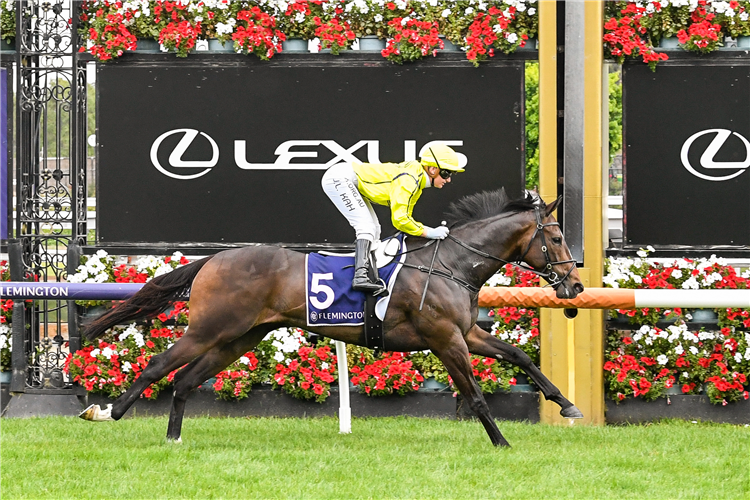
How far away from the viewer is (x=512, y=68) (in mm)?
7688

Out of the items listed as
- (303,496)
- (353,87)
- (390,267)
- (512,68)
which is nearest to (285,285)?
(390,267)

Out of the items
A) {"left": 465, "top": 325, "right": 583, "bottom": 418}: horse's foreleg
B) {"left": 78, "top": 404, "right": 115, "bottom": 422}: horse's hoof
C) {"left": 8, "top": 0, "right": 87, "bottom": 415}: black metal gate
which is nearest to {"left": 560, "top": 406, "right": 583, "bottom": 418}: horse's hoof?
{"left": 465, "top": 325, "right": 583, "bottom": 418}: horse's foreleg

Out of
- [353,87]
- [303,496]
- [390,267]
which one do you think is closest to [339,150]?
[353,87]

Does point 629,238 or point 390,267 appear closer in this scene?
point 390,267

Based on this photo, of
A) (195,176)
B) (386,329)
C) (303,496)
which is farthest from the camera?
(195,176)

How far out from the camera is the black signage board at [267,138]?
25.4ft

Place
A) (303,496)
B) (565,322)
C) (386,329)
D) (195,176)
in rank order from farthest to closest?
(195,176), (565,322), (386,329), (303,496)

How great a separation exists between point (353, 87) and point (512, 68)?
4.12ft

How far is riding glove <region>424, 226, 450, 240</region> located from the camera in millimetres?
6148

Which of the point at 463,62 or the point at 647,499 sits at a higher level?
the point at 463,62

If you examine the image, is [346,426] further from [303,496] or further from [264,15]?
[264,15]

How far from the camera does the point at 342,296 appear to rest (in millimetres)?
6070

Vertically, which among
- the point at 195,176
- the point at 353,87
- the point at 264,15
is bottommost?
the point at 195,176

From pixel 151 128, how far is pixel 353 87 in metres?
1.65
